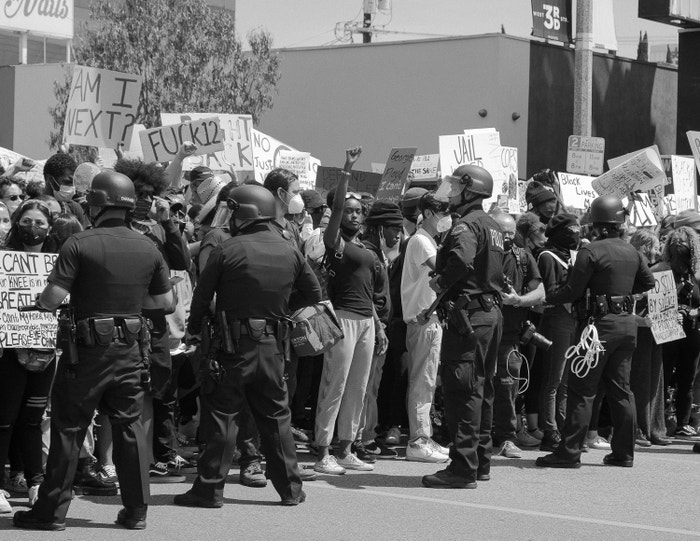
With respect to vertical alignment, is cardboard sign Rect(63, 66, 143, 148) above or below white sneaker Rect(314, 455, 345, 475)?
above

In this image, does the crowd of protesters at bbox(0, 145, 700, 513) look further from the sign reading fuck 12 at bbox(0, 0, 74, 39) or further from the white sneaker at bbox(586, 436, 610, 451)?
the sign reading fuck 12 at bbox(0, 0, 74, 39)

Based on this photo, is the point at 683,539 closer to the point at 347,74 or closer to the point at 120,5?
the point at 347,74

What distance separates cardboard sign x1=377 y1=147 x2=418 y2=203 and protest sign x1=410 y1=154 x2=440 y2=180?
310cm

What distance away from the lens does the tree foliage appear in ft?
119

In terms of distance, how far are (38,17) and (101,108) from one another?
37.6 metres

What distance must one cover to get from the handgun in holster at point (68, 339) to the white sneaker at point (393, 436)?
4261 mm

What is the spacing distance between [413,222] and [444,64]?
1974 cm

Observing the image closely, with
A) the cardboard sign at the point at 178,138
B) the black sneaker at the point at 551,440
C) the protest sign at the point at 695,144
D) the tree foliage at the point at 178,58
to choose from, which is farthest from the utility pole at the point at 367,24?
the black sneaker at the point at 551,440

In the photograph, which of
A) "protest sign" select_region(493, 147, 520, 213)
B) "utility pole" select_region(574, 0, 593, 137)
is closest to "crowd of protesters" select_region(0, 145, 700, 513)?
"protest sign" select_region(493, 147, 520, 213)

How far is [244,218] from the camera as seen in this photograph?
8594 millimetres

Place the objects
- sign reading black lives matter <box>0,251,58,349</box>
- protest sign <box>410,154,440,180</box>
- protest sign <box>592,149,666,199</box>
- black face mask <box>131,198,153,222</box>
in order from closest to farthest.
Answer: sign reading black lives matter <box>0,251,58,349</box> → black face mask <box>131,198,153,222</box> → protest sign <box>592,149,666,199</box> → protest sign <box>410,154,440,180</box>

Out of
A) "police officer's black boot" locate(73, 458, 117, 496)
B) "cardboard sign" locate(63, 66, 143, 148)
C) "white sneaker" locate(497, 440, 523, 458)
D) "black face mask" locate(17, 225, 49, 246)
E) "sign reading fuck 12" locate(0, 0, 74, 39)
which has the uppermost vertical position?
"sign reading fuck 12" locate(0, 0, 74, 39)

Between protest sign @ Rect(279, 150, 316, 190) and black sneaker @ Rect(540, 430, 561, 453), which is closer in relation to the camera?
black sneaker @ Rect(540, 430, 561, 453)

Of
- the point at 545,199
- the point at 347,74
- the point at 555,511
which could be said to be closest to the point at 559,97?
the point at 347,74
